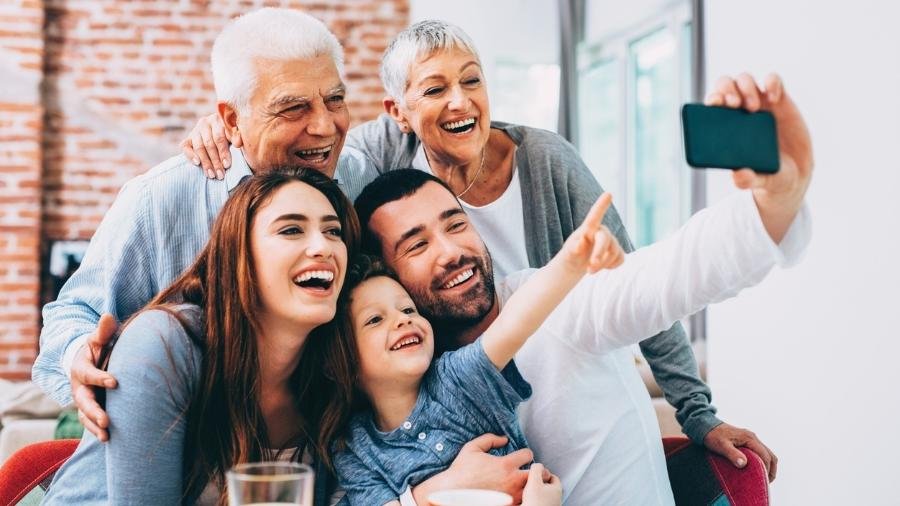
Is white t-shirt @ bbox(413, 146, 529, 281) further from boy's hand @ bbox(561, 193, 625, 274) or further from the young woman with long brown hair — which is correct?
boy's hand @ bbox(561, 193, 625, 274)

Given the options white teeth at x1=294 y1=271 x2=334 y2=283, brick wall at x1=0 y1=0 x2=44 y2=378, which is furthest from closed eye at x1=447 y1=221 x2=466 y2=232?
brick wall at x1=0 y1=0 x2=44 y2=378

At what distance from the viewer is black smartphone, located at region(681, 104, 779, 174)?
38.5 inches

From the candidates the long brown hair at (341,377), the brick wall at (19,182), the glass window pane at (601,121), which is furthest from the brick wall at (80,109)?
the long brown hair at (341,377)

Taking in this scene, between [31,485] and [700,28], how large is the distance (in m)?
3.86

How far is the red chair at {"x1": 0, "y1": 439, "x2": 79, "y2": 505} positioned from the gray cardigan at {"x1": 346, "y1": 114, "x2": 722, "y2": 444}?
0.92 m

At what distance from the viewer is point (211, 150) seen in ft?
6.07

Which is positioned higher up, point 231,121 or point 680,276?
point 231,121

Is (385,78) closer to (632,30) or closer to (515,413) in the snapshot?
(515,413)

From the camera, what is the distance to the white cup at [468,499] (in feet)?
3.00

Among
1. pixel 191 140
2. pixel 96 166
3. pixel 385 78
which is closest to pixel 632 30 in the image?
pixel 96 166

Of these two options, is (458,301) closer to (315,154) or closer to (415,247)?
(415,247)

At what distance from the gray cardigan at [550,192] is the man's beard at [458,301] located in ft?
1.53

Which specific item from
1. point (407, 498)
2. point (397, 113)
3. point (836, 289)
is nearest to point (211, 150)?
point (397, 113)

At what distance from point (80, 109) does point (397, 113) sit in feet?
13.8
